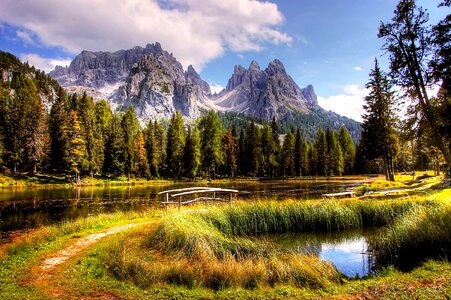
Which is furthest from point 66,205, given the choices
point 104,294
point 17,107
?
point 17,107

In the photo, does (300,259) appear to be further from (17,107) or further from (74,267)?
(17,107)

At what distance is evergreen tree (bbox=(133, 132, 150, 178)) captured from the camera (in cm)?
7439

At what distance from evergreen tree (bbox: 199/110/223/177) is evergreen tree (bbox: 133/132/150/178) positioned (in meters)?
14.0

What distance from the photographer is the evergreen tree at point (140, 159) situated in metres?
74.4

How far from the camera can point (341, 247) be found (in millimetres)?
16438

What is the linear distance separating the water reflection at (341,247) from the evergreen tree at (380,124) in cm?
3335

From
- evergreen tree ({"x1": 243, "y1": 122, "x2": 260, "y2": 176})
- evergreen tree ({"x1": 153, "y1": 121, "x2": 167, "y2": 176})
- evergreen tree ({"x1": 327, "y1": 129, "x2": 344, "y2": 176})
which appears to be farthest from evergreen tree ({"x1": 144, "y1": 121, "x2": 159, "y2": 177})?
evergreen tree ({"x1": 327, "y1": 129, "x2": 344, "y2": 176})

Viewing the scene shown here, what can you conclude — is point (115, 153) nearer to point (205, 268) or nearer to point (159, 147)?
point (159, 147)

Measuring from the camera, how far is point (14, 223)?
2262cm

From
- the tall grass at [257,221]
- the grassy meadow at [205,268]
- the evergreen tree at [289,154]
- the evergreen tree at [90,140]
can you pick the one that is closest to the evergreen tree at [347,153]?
the evergreen tree at [289,154]

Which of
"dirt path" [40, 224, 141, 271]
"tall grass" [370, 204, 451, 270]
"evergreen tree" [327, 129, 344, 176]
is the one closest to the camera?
"dirt path" [40, 224, 141, 271]

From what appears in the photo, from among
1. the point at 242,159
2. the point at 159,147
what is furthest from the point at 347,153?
the point at 159,147

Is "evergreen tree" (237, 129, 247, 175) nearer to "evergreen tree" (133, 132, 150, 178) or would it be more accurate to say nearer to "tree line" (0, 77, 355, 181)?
"tree line" (0, 77, 355, 181)

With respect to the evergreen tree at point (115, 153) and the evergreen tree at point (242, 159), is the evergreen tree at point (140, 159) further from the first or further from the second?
the evergreen tree at point (242, 159)
